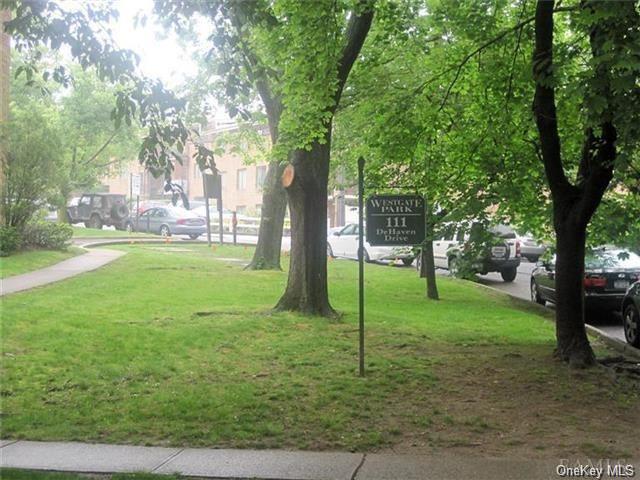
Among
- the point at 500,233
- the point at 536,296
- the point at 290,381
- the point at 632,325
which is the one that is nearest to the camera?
the point at 290,381

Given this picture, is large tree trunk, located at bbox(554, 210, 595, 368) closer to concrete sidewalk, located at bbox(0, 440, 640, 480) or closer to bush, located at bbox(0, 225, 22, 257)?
concrete sidewalk, located at bbox(0, 440, 640, 480)

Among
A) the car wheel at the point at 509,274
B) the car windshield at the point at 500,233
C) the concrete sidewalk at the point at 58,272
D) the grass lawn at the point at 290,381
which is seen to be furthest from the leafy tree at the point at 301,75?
the car wheel at the point at 509,274

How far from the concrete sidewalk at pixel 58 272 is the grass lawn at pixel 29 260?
22 cm

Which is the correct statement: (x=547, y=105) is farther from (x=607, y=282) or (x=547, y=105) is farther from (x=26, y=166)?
(x=26, y=166)

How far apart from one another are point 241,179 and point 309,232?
52316 millimetres

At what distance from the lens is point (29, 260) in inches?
663

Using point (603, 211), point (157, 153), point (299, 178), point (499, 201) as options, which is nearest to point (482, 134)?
point (499, 201)

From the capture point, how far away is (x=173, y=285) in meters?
14.4

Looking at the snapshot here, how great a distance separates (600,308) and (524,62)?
5.97m

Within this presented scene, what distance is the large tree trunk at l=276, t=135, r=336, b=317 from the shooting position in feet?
36.7

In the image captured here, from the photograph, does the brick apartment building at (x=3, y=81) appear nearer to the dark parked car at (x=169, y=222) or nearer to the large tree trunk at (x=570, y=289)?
the large tree trunk at (x=570, y=289)

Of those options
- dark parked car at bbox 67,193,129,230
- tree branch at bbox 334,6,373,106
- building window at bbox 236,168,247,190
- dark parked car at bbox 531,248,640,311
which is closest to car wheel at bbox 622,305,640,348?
dark parked car at bbox 531,248,640,311

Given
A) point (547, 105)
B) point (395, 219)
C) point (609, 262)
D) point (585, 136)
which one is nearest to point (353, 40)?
point (547, 105)

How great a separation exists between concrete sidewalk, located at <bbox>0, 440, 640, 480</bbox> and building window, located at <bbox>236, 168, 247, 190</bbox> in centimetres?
5736
